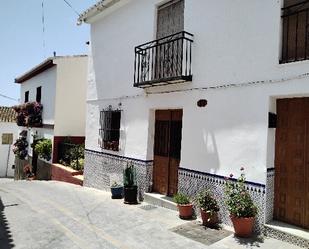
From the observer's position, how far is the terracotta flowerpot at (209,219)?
6961 millimetres

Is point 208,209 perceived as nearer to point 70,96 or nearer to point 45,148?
point 70,96

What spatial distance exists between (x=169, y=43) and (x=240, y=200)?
186 inches

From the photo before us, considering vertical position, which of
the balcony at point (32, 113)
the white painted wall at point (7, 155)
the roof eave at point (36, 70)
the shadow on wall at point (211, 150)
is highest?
the roof eave at point (36, 70)

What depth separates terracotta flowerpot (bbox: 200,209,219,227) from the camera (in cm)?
696

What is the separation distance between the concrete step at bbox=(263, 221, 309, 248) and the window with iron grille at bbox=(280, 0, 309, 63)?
313cm

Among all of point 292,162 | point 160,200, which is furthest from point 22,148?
point 292,162

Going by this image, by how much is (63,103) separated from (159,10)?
345 inches

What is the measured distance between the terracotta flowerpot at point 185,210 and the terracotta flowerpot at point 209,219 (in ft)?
1.77

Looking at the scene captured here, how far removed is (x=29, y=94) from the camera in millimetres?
21500

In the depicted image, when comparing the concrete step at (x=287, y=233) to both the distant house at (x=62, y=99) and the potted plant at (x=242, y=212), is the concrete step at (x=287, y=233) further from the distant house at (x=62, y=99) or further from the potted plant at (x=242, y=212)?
the distant house at (x=62, y=99)

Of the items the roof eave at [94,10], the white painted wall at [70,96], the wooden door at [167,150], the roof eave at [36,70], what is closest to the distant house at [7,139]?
the roof eave at [36,70]

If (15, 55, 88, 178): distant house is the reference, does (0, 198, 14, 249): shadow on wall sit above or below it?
below

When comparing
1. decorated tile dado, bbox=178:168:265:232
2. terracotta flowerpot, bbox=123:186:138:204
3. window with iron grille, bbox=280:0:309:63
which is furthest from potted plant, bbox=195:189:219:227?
window with iron grille, bbox=280:0:309:63

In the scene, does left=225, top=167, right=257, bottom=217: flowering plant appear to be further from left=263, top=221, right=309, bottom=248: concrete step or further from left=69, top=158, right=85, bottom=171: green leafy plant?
left=69, top=158, right=85, bottom=171: green leafy plant
